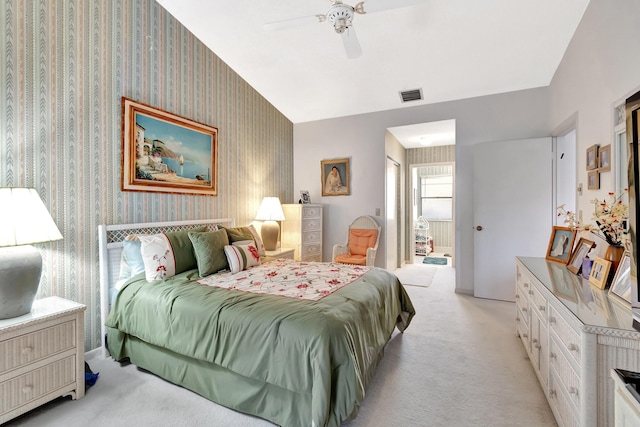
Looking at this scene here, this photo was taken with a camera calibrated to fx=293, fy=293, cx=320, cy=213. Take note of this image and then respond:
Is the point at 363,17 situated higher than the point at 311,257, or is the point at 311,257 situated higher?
the point at 363,17

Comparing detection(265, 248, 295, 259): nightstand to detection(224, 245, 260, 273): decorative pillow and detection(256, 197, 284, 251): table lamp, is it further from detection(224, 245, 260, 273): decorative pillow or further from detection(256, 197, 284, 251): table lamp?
detection(224, 245, 260, 273): decorative pillow

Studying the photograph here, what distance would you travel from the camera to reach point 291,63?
3758 mm

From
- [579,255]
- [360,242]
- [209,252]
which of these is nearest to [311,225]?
[360,242]

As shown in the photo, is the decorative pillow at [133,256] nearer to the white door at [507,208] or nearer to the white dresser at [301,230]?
the white dresser at [301,230]

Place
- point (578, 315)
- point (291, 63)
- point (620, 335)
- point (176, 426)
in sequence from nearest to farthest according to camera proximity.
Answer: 1. point (620, 335)
2. point (578, 315)
3. point (176, 426)
4. point (291, 63)

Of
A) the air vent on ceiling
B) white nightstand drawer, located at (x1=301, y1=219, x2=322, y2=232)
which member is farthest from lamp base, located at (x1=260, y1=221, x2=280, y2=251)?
the air vent on ceiling

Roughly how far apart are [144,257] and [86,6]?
2.11 meters

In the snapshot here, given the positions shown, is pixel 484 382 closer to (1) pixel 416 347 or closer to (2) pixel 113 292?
(1) pixel 416 347

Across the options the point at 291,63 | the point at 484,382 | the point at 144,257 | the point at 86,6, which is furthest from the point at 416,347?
the point at 86,6

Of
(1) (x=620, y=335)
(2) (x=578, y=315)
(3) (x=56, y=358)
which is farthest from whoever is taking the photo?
(3) (x=56, y=358)

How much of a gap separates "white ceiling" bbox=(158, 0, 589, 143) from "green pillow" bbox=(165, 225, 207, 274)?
2.10 meters

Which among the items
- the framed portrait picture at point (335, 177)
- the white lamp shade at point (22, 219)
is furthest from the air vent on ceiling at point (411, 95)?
the white lamp shade at point (22, 219)

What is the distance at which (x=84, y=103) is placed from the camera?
2.40 m

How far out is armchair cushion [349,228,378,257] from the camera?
459 cm
